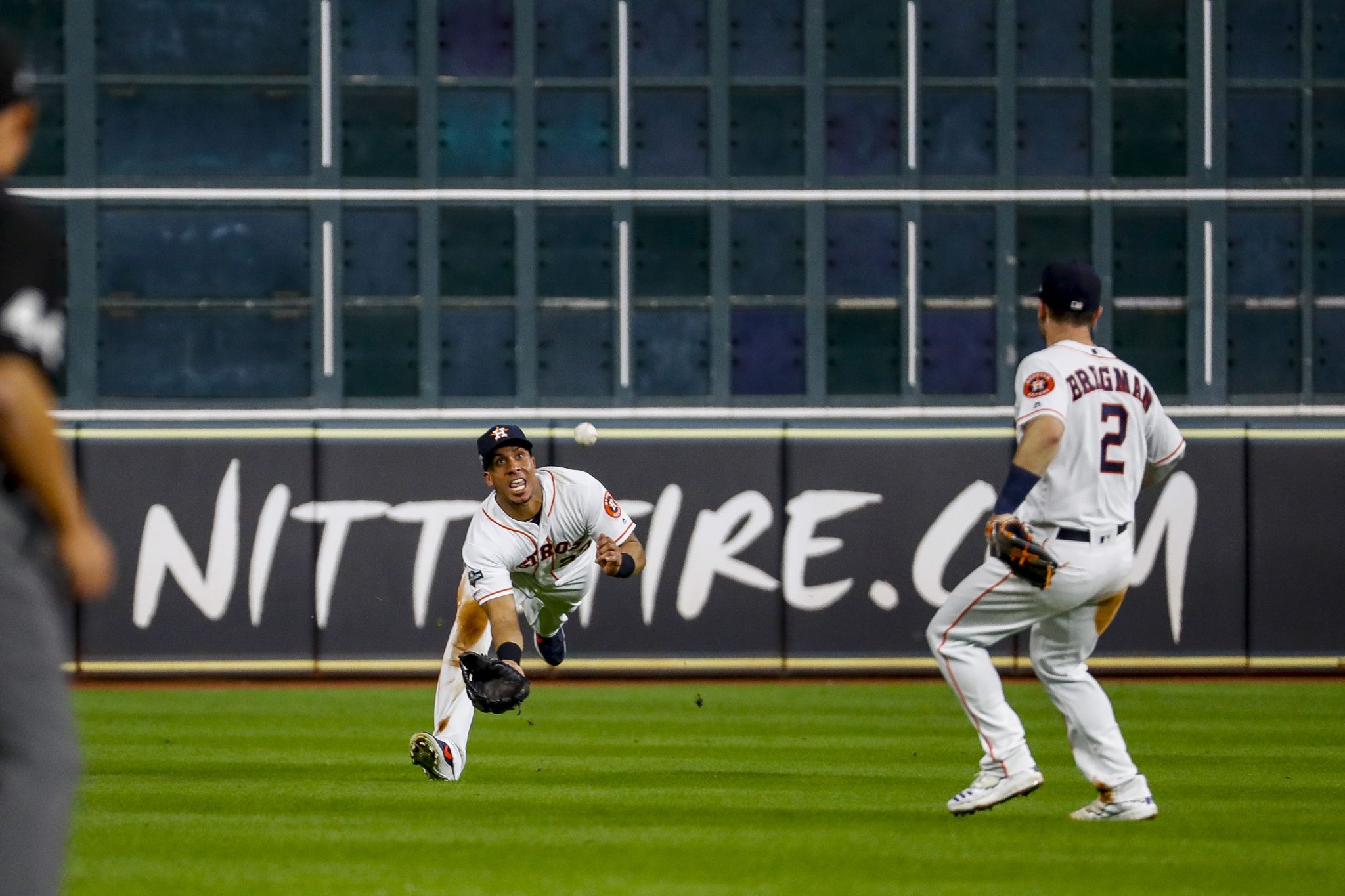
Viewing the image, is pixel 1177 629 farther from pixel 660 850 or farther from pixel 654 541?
pixel 660 850

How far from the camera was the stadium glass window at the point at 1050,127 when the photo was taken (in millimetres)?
12438

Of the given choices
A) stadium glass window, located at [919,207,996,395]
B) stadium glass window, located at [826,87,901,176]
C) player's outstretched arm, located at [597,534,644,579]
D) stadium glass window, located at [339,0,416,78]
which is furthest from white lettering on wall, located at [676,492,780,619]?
player's outstretched arm, located at [597,534,644,579]

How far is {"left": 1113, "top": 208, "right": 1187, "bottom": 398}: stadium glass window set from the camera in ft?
41.1

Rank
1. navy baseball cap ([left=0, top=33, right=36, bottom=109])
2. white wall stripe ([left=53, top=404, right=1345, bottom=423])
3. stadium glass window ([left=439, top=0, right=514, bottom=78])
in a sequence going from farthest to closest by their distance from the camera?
white wall stripe ([left=53, top=404, right=1345, bottom=423]), stadium glass window ([left=439, top=0, right=514, bottom=78]), navy baseball cap ([left=0, top=33, right=36, bottom=109])

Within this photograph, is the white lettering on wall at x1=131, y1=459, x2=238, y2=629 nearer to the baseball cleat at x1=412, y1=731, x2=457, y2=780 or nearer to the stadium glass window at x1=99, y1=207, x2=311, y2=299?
the stadium glass window at x1=99, y1=207, x2=311, y2=299

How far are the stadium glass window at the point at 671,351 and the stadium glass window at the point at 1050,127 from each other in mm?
2205

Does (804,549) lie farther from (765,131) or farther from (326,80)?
(326,80)

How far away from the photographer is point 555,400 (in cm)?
1238

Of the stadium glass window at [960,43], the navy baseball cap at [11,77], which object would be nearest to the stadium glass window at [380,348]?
the stadium glass window at [960,43]

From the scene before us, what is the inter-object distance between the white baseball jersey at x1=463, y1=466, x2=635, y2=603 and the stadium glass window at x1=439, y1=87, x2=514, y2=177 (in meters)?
4.42

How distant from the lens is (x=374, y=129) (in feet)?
40.4

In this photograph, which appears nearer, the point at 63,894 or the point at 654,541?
the point at 63,894

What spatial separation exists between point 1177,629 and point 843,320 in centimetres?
280

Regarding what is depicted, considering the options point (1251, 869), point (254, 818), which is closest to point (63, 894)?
point (254, 818)
